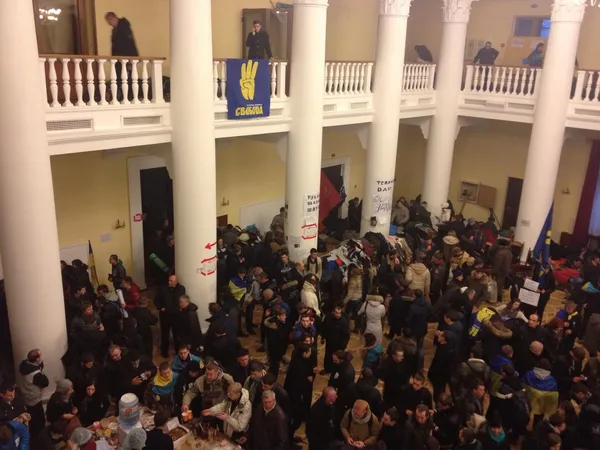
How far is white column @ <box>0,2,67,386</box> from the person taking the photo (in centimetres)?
646

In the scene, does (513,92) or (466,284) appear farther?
(513,92)

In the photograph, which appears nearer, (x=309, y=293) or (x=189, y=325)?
(x=189, y=325)

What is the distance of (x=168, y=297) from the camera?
8.76 m

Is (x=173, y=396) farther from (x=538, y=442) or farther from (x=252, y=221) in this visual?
(x=252, y=221)

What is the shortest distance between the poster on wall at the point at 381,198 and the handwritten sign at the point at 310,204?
191cm

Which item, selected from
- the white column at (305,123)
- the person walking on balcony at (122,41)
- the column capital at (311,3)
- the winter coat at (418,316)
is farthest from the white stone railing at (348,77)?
the winter coat at (418,316)

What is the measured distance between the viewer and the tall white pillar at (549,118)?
452 inches

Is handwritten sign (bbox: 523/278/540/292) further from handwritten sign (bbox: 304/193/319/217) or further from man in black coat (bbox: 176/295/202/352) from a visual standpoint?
man in black coat (bbox: 176/295/202/352)

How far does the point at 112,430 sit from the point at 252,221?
8.20 meters

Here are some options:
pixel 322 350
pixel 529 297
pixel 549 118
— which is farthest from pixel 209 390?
pixel 549 118

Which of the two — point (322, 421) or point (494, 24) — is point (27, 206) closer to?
point (322, 421)

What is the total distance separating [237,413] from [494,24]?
1305cm

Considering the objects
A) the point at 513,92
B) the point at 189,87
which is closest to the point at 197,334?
the point at 189,87

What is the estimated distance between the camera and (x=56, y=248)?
7438 mm
